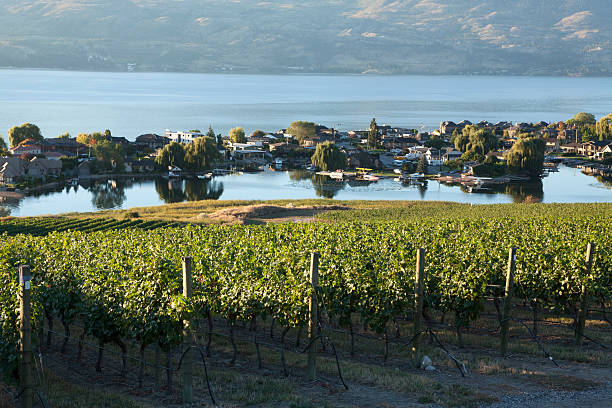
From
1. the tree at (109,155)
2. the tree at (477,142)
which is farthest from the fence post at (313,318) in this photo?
the tree at (477,142)

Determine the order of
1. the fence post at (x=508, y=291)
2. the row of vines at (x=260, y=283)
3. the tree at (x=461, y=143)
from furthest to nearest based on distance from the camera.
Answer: the tree at (x=461, y=143)
the fence post at (x=508, y=291)
the row of vines at (x=260, y=283)

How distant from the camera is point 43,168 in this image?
334 feet

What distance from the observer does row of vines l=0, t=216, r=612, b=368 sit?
46.5 ft

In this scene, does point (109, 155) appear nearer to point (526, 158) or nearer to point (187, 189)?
point (187, 189)

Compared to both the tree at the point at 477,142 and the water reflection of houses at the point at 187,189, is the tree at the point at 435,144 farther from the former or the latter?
the water reflection of houses at the point at 187,189

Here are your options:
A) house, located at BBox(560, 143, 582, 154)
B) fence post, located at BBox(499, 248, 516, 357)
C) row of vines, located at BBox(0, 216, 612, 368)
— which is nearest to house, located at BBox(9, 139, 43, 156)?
row of vines, located at BBox(0, 216, 612, 368)

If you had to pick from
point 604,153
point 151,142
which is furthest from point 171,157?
point 604,153

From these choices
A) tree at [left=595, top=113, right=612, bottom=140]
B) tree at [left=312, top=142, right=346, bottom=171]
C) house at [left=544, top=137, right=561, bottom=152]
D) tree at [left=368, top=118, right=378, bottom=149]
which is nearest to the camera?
tree at [left=312, top=142, right=346, bottom=171]

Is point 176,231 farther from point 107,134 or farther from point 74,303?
point 107,134

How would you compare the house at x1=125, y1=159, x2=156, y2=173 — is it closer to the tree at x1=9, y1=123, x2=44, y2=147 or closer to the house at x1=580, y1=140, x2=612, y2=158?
the tree at x1=9, y1=123, x2=44, y2=147

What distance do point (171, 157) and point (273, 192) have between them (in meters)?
27.3

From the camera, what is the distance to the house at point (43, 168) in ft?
325

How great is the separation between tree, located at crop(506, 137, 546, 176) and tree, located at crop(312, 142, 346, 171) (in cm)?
3172

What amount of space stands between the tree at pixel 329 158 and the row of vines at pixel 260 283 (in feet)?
322
